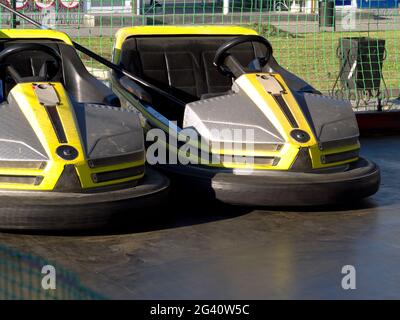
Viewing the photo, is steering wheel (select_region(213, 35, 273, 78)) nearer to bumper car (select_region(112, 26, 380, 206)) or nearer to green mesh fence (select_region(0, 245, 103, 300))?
bumper car (select_region(112, 26, 380, 206))

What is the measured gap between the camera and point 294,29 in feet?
34.0

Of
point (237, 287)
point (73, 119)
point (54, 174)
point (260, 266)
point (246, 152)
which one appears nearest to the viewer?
point (237, 287)

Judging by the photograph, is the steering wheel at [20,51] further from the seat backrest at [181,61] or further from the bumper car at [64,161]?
the seat backrest at [181,61]

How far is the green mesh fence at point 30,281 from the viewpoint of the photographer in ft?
12.1

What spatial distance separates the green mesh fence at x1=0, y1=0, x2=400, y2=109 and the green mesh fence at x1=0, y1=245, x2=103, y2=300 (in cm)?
465

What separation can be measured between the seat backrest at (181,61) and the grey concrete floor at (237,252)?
1.25 metres

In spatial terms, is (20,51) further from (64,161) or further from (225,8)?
(225,8)

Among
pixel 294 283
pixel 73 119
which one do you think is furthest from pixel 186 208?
pixel 294 283

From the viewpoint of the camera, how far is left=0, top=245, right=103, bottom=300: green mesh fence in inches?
145

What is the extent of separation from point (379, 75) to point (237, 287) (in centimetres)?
527

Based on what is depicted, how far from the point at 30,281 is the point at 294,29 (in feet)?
23.0

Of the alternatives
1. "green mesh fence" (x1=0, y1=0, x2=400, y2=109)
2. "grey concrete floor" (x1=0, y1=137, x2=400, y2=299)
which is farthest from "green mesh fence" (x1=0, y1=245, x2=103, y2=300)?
"green mesh fence" (x1=0, y1=0, x2=400, y2=109)
